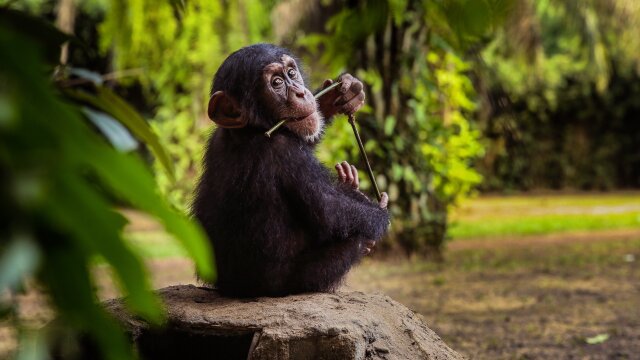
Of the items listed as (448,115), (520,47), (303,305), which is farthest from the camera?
(520,47)

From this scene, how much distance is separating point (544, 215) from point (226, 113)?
1250cm

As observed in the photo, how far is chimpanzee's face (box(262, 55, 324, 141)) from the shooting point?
289 centimetres

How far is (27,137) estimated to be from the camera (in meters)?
0.54

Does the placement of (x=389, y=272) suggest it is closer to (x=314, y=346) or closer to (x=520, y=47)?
(x=314, y=346)

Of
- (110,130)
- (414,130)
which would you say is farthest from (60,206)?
(414,130)

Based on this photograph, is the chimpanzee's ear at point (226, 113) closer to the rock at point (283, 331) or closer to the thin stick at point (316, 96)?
the thin stick at point (316, 96)

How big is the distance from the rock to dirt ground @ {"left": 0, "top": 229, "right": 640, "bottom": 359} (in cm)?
57

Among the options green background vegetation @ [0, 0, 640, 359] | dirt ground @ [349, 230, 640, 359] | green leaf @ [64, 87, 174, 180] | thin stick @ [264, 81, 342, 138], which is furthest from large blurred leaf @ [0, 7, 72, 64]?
dirt ground @ [349, 230, 640, 359]

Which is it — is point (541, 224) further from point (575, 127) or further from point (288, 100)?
point (288, 100)

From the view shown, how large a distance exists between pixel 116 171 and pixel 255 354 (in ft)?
6.47

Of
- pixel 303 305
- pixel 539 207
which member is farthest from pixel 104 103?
pixel 539 207

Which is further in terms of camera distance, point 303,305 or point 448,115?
point 448,115

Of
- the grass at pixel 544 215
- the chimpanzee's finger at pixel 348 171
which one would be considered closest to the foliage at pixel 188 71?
the grass at pixel 544 215

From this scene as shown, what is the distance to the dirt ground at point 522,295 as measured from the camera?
4812mm
